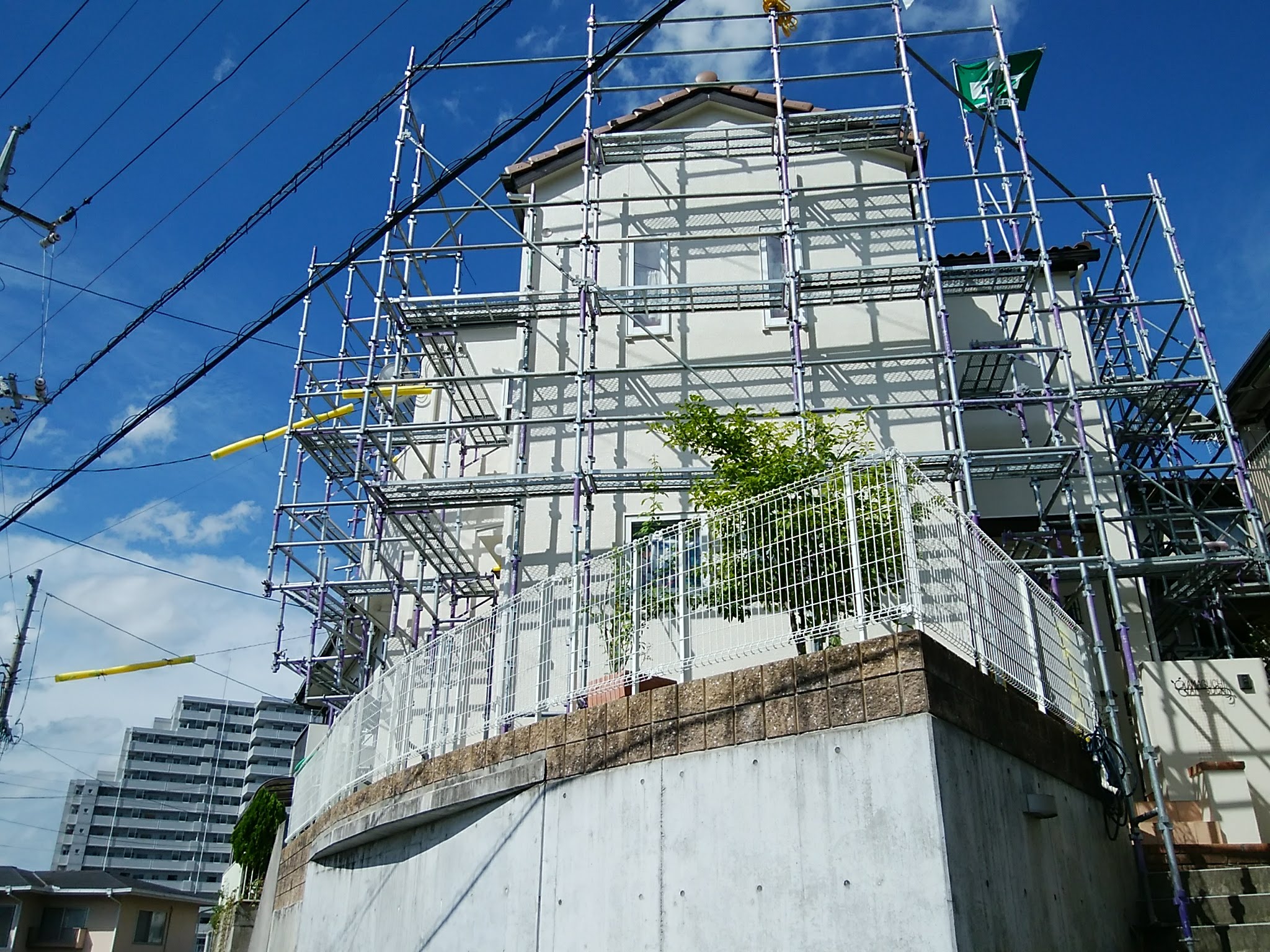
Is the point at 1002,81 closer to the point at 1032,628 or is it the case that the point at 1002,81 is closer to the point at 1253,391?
the point at 1253,391

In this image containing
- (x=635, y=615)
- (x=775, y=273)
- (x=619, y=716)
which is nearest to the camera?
(x=619, y=716)

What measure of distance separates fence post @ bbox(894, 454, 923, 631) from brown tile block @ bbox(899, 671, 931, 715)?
0.34 m

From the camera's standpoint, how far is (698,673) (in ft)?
24.1

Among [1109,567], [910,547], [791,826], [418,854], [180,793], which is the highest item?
[180,793]

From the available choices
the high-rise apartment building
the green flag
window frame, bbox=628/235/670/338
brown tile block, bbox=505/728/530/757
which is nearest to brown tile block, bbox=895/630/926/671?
brown tile block, bbox=505/728/530/757

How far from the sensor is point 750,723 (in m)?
6.09

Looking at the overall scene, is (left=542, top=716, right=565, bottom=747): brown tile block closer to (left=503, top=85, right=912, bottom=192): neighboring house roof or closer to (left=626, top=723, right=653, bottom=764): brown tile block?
(left=626, top=723, right=653, bottom=764): brown tile block

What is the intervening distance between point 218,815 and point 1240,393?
380 feet

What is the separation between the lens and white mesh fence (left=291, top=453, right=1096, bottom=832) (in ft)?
20.4

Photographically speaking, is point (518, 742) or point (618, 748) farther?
point (518, 742)

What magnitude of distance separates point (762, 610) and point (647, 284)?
905 cm

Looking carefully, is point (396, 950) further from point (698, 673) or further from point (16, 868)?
point (16, 868)

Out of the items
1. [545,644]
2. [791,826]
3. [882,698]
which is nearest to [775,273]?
[545,644]

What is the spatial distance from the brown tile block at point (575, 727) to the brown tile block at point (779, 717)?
5.08 feet
